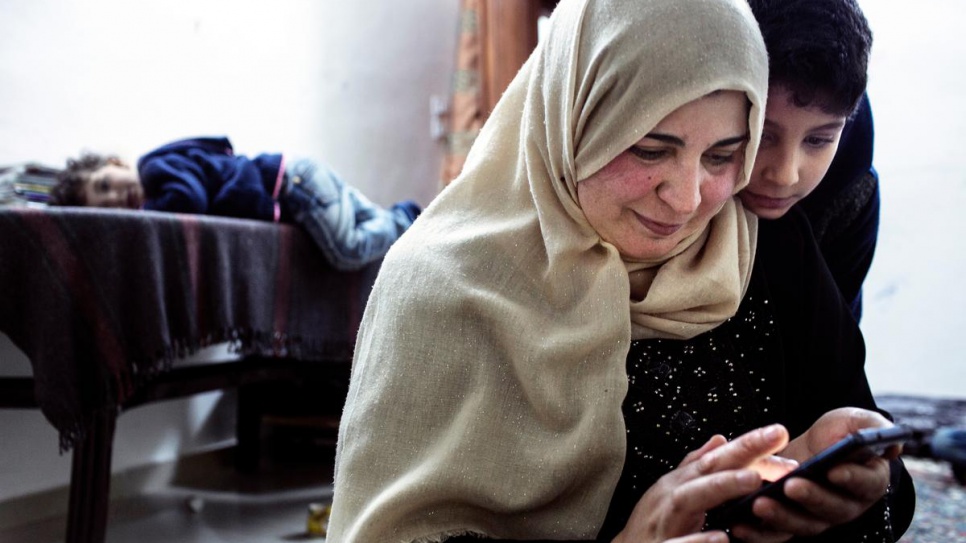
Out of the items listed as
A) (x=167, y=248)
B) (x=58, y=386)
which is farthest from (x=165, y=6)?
(x=58, y=386)

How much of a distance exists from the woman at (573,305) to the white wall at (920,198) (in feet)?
11.3

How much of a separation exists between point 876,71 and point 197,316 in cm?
342

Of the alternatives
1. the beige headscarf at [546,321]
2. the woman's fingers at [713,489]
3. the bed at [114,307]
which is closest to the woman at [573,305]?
the beige headscarf at [546,321]

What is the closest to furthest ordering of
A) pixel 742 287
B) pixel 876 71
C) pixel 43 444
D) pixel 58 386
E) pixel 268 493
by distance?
pixel 742 287
pixel 58 386
pixel 43 444
pixel 268 493
pixel 876 71

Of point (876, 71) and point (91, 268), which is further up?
point (876, 71)

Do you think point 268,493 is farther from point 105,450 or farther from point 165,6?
point 165,6

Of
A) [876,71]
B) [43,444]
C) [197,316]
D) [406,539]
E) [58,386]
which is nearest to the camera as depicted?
[406,539]

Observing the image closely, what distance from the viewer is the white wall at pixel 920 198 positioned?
4.03 meters

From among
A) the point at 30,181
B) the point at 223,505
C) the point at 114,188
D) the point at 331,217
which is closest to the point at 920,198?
the point at 331,217

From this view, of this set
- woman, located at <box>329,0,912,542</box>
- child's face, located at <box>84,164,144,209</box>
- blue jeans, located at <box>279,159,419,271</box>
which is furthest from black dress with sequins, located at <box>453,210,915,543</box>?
child's face, located at <box>84,164,144,209</box>

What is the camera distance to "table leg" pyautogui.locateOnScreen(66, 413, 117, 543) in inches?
79.7

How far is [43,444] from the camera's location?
101 inches

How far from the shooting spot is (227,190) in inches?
97.1

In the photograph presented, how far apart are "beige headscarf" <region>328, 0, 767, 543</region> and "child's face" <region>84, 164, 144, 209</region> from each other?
5.58ft
